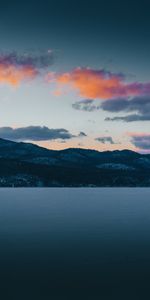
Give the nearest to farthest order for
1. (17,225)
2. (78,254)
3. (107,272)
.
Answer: (107,272) → (78,254) → (17,225)

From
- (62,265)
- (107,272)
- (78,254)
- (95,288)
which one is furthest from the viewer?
(78,254)

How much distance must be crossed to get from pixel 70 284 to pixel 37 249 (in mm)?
26554

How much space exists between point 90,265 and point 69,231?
43995 mm

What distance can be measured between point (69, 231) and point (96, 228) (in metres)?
10.0

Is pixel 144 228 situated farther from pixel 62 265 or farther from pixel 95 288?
pixel 95 288

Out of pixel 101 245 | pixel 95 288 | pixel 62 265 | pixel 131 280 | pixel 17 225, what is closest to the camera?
pixel 95 288

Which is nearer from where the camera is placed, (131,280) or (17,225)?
(131,280)

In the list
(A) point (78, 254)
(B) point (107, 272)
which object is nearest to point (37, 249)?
(A) point (78, 254)

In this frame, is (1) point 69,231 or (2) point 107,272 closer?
(2) point 107,272

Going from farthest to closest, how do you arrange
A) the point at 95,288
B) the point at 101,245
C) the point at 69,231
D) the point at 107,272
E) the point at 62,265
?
the point at 69,231 < the point at 101,245 < the point at 62,265 < the point at 107,272 < the point at 95,288

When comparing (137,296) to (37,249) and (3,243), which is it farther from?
(3,243)

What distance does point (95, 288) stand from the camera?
51594 mm

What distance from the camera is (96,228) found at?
115312mm

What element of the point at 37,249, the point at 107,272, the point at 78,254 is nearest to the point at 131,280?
the point at 107,272
